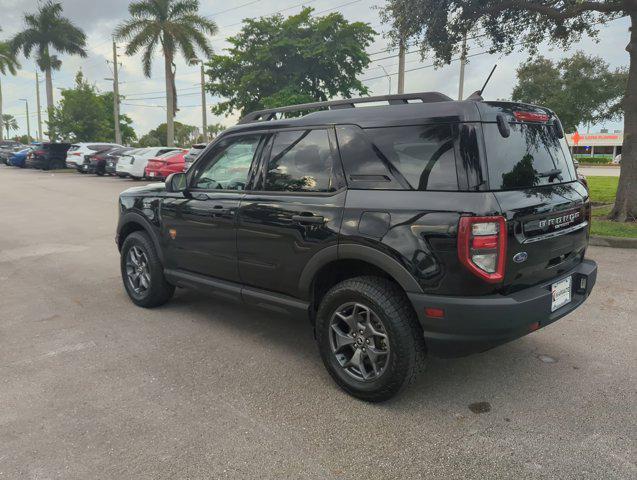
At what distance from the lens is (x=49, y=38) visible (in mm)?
39438

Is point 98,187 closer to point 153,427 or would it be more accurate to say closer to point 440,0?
point 440,0

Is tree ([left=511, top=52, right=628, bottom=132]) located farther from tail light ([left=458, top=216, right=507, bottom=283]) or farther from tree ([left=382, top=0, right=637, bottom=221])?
tail light ([left=458, top=216, right=507, bottom=283])

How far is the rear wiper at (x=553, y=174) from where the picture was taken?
323 centimetres

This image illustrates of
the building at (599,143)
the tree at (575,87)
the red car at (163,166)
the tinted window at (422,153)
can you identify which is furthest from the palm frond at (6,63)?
the building at (599,143)

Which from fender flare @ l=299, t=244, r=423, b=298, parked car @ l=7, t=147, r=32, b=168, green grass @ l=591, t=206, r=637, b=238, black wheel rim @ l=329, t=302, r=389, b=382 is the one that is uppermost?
parked car @ l=7, t=147, r=32, b=168

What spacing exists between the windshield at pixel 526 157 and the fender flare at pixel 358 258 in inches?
27.3

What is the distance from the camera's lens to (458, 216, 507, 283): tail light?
2658 millimetres

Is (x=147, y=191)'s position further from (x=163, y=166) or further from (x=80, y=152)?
(x=80, y=152)

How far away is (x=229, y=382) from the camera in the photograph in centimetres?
341

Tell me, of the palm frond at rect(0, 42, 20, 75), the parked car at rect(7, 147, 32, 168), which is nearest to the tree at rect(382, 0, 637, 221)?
the parked car at rect(7, 147, 32, 168)

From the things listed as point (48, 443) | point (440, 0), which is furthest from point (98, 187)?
point (48, 443)

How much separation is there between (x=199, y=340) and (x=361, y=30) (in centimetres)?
2852

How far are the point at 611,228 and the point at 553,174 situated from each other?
6.10 m

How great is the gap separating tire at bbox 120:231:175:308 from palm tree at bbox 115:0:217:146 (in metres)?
28.4
